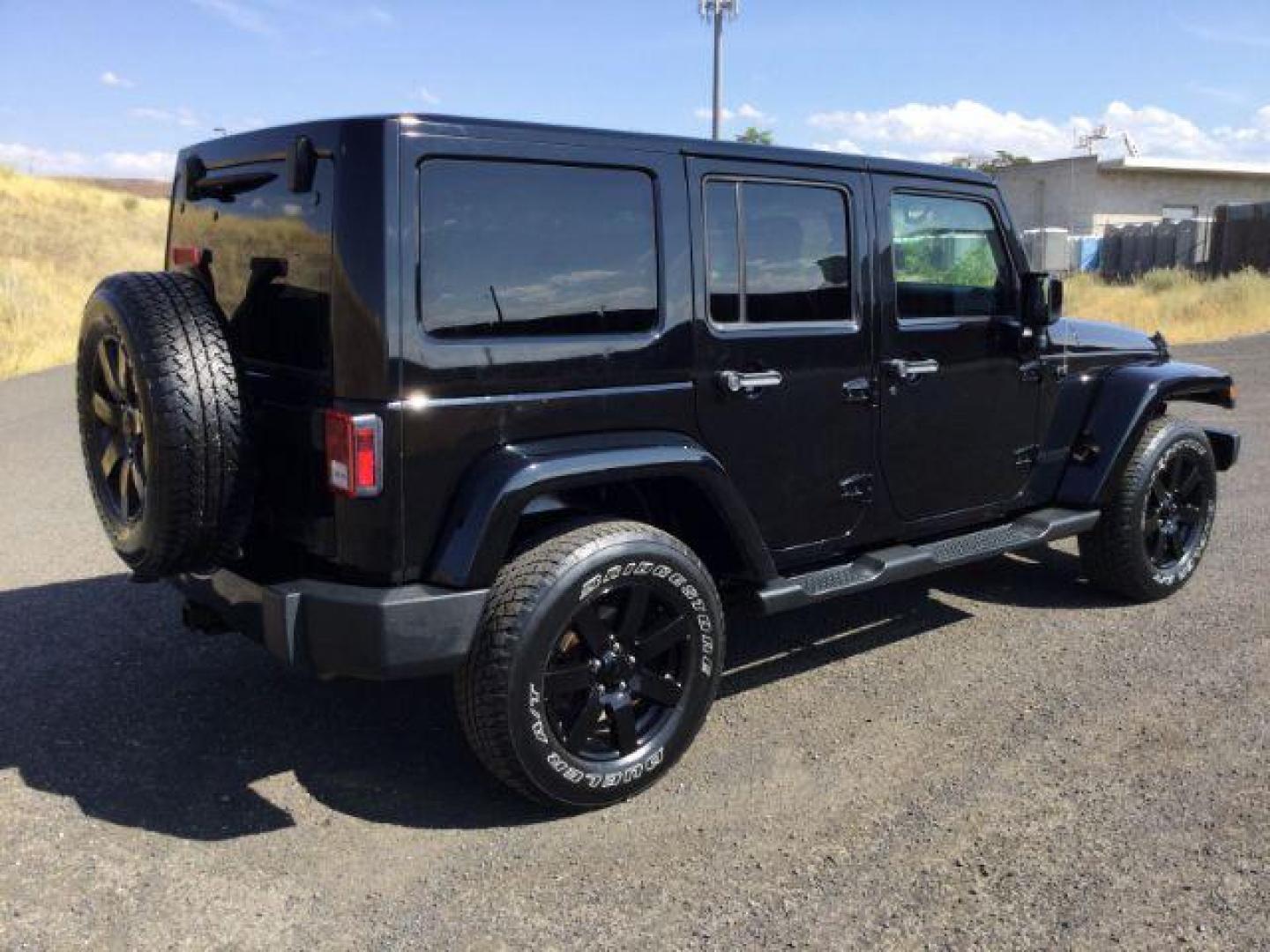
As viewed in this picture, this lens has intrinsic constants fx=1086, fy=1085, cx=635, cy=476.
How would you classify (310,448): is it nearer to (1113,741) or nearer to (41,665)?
(41,665)

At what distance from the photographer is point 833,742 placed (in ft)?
12.2

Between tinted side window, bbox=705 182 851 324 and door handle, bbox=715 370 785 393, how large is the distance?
0.18m

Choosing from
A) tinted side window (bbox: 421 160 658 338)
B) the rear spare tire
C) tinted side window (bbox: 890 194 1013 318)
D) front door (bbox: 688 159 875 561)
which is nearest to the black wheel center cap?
front door (bbox: 688 159 875 561)

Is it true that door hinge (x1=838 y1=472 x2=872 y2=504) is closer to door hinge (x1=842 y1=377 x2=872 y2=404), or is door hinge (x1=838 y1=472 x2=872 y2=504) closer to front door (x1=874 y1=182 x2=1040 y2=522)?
front door (x1=874 y1=182 x2=1040 y2=522)

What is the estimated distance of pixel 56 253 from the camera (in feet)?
112

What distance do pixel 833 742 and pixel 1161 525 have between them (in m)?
2.48

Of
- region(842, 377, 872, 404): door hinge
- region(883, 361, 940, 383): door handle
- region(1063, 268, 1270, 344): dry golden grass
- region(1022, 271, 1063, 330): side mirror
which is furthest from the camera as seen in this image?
region(1063, 268, 1270, 344): dry golden grass

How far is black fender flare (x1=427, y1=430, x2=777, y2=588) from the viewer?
9.78 feet

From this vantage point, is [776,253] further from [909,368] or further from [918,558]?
[918,558]

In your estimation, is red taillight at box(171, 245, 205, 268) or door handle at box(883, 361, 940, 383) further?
door handle at box(883, 361, 940, 383)

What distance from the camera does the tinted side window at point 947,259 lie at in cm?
421

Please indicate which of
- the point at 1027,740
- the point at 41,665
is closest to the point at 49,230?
the point at 41,665

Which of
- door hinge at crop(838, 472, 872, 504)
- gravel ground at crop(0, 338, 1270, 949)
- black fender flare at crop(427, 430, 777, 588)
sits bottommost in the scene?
gravel ground at crop(0, 338, 1270, 949)

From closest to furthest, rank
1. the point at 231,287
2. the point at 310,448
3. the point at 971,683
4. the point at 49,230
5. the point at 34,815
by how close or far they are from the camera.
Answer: the point at 310,448
the point at 34,815
the point at 231,287
the point at 971,683
the point at 49,230
